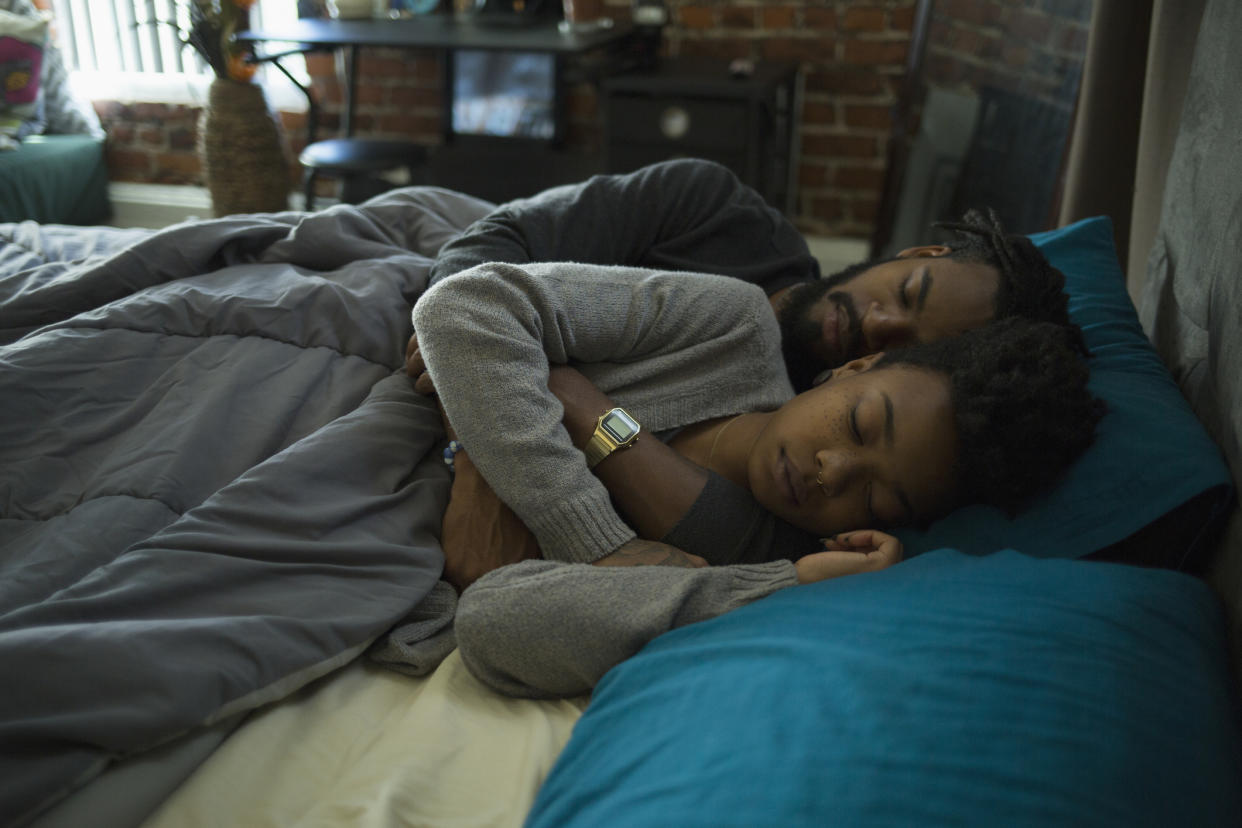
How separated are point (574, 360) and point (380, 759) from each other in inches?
21.8

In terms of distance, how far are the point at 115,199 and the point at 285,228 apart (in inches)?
119

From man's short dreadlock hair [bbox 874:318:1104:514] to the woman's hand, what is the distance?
120mm

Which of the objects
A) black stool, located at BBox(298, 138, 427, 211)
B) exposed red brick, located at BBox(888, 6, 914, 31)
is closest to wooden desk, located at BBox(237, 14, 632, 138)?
black stool, located at BBox(298, 138, 427, 211)

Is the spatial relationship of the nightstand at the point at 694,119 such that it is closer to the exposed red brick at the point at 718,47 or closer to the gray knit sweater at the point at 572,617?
the exposed red brick at the point at 718,47

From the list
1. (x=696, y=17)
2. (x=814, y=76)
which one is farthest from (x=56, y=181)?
(x=814, y=76)

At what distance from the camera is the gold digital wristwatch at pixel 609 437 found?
3.35 ft

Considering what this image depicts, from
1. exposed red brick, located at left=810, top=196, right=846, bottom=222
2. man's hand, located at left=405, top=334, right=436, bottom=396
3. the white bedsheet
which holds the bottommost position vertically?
the white bedsheet

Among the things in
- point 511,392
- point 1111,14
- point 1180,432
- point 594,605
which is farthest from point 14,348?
point 1111,14

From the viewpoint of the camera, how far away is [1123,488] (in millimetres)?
916

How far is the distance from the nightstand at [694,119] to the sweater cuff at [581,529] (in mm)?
1796

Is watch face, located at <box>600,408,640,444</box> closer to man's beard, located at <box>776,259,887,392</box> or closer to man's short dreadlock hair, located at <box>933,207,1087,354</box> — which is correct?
man's beard, located at <box>776,259,887,392</box>

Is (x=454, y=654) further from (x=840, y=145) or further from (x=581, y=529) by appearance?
(x=840, y=145)

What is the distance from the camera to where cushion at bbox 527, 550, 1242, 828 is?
53 cm

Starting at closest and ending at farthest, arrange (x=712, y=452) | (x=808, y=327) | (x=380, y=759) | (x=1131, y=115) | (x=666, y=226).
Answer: (x=380, y=759)
(x=712, y=452)
(x=808, y=327)
(x=666, y=226)
(x=1131, y=115)
